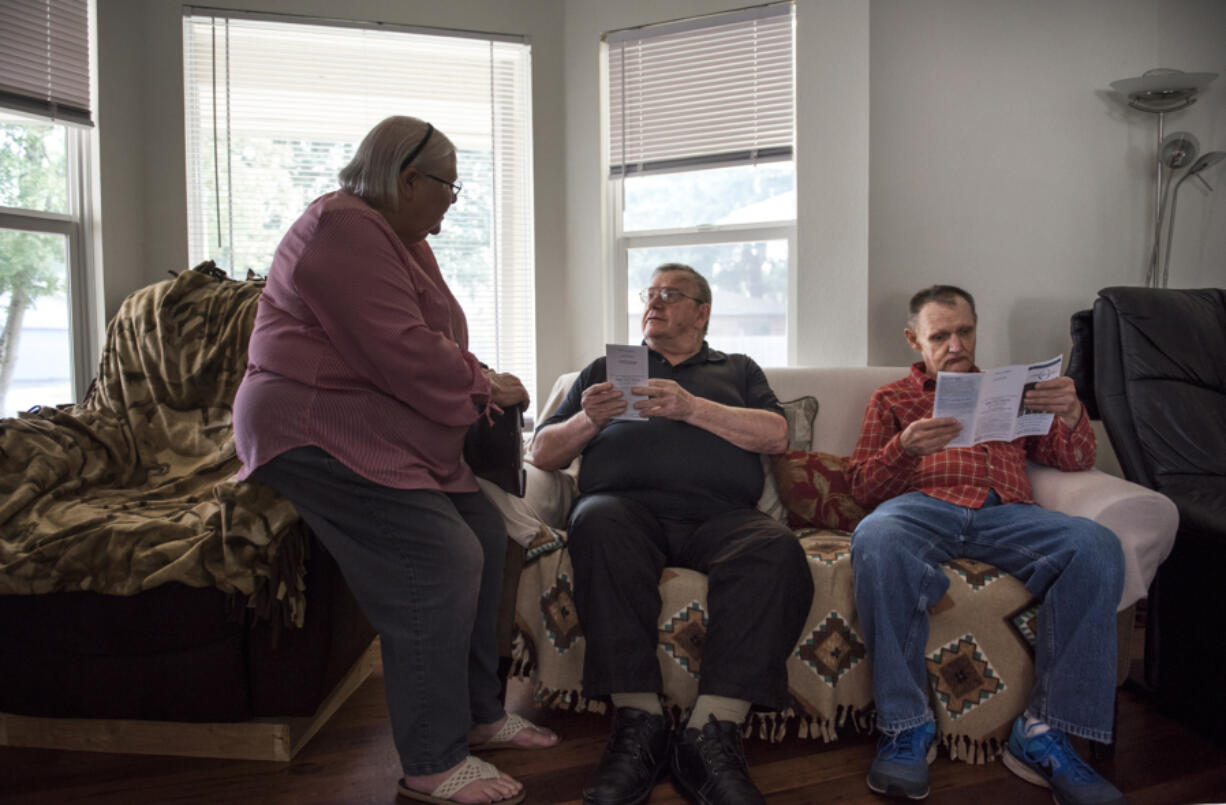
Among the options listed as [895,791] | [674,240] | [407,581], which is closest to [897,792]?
[895,791]

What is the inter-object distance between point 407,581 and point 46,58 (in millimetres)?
2359

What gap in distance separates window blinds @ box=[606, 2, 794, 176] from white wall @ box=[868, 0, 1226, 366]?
0.38m

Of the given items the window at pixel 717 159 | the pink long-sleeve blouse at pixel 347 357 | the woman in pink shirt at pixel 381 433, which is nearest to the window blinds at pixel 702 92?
the window at pixel 717 159

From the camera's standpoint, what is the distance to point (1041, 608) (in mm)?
1661

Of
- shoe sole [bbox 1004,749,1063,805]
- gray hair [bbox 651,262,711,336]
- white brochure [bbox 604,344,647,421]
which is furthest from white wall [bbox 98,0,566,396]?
shoe sole [bbox 1004,749,1063,805]

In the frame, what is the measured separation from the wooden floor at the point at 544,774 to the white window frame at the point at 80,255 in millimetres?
1488

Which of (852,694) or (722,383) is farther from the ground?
(722,383)

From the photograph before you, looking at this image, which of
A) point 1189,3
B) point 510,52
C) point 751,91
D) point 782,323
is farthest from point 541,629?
point 1189,3

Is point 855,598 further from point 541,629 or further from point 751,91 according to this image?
point 751,91

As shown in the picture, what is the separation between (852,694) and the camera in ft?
5.80

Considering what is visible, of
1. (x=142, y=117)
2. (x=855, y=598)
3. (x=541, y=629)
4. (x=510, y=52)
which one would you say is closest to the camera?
(x=855, y=598)

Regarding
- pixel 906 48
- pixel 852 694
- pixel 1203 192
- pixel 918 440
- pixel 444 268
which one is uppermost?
pixel 906 48

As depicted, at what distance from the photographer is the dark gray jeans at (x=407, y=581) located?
149 cm

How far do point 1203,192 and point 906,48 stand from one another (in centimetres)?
125
